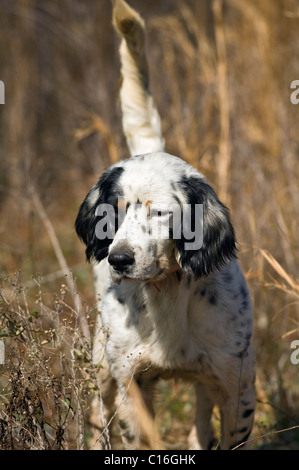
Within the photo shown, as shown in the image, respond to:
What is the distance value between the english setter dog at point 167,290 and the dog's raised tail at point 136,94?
0.80 m

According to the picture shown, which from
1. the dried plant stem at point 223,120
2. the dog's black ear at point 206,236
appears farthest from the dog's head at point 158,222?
the dried plant stem at point 223,120

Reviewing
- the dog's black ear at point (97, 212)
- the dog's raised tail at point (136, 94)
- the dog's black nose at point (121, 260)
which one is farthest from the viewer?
the dog's raised tail at point (136, 94)

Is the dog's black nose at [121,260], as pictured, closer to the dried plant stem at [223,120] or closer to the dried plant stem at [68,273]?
the dried plant stem at [68,273]

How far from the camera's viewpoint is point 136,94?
3.90m

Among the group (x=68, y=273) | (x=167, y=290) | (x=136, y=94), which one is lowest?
(x=68, y=273)

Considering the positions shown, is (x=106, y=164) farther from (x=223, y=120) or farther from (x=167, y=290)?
(x=167, y=290)

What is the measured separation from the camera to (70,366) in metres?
2.63

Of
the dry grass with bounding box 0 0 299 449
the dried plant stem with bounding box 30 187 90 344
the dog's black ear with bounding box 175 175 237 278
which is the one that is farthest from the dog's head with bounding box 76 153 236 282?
the dry grass with bounding box 0 0 299 449

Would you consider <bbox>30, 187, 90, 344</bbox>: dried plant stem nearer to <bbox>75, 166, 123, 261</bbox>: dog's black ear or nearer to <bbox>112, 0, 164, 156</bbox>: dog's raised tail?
<bbox>75, 166, 123, 261</bbox>: dog's black ear

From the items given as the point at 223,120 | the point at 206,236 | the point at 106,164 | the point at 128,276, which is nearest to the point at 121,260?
the point at 128,276

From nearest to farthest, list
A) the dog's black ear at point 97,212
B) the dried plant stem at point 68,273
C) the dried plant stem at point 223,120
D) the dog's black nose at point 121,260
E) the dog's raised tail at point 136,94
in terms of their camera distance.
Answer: the dog's black nose at point 121,260 < the dried plant stem at point 68,273 < the dog's black ear at point 97,212 < the dog's raised tail at point 136,94 < the dried plant stem at point 223,120

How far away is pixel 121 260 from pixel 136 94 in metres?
1.65

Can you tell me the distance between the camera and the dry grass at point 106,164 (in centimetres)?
257
